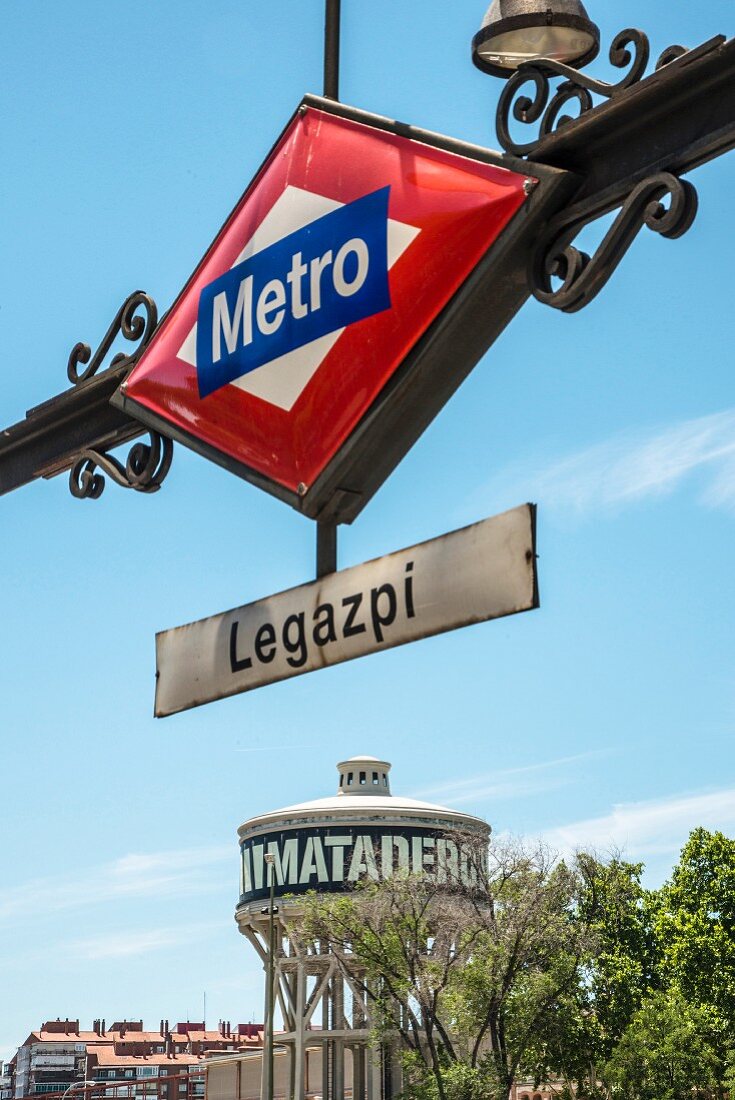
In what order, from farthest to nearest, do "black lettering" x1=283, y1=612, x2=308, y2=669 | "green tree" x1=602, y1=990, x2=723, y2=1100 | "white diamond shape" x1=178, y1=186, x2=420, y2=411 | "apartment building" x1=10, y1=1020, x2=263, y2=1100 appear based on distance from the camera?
1. "apartment building" x1=10, y1=1020, x2=263, y2=1100
2. "green tree" x1=602, y1=990, x2=723, y2=1100
3. "white diamond shape" x1=178, y1=186, x2=420, y2=411
4. "black lettering" x1=283, y1=612, x2=308, y2=669

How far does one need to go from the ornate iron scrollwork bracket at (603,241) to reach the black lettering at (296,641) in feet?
3.85

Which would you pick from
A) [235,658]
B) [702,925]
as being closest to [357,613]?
[235,658]

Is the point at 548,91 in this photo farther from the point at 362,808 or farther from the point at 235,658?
the point at 362,808

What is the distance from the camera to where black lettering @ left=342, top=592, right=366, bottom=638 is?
4562mm

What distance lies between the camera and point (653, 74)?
4.29 m

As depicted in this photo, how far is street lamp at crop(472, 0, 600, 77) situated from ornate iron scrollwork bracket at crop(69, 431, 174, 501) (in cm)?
182

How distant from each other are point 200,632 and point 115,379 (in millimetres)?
1444

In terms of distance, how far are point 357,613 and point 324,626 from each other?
0.51ft

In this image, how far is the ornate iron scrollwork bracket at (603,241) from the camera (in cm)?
412

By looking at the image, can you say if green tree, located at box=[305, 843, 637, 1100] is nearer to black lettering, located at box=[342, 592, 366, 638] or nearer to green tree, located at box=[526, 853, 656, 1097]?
green tree, located at box=[526, 853, 656, 1097]

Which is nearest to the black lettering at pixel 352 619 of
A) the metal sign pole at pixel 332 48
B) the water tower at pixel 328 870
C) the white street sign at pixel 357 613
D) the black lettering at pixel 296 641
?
the white street sign at pixel 357 613

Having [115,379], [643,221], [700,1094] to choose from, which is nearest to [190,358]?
[115,379]

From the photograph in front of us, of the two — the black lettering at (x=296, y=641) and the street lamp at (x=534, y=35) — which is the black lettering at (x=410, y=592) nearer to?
the black lettering at (x=296, y=641)

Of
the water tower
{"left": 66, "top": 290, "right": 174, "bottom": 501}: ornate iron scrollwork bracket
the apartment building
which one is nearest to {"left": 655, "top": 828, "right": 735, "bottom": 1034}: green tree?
the water tower
